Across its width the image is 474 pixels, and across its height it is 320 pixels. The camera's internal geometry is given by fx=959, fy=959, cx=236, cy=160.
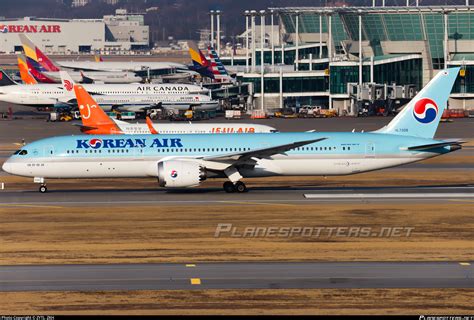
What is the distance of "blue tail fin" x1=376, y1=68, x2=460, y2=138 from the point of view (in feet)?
186

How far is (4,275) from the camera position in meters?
33.6

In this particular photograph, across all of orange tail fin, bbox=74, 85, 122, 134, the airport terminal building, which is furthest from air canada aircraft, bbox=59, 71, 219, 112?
orange tail fin, bbox=74, 85, 122, 134

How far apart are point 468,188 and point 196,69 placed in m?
128

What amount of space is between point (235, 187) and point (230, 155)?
7.28 feet

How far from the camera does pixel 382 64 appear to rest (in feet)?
458

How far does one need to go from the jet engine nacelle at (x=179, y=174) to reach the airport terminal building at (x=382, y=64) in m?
83.6

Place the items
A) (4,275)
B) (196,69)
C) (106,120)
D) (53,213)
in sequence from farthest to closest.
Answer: (196,69)
(106,120)
(53,213)
(4,275)

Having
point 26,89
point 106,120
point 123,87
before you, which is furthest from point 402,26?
point 106,120

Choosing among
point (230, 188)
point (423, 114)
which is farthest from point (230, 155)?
point (423, 114)

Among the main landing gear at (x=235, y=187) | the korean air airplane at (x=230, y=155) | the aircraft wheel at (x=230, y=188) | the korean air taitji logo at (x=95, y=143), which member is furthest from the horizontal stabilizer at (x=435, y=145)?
the korean air taitji logo at (x=95, y=143)

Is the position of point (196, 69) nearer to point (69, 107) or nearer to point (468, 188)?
point (69, 107)

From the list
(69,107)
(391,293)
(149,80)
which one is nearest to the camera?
(391,293)

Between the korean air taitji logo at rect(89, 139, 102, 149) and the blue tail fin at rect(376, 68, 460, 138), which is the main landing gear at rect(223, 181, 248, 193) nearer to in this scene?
the korean air taitji logo at rect(89, 139, 102, 149)

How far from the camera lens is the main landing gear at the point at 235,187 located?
55.1 m
